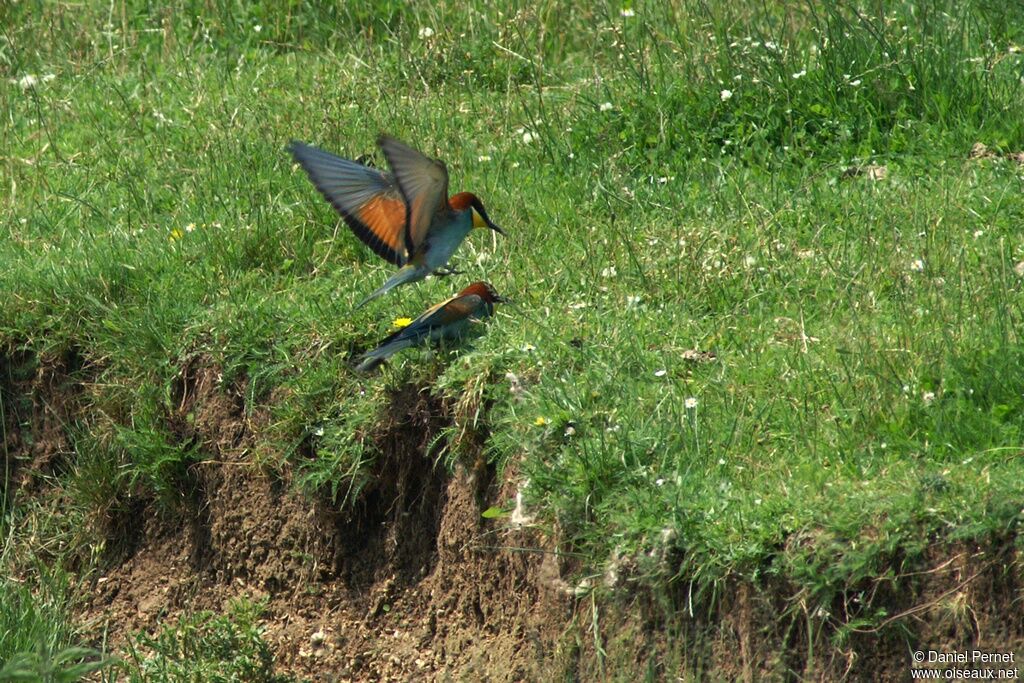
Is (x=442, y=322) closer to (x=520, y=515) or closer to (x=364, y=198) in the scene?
(x=364, y=198)

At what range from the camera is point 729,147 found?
584 centimetres

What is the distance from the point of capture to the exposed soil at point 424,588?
3.44m

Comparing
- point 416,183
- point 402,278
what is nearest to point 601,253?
point 402,278

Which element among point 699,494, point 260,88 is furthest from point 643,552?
point 260,88

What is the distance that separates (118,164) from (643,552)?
3458mm

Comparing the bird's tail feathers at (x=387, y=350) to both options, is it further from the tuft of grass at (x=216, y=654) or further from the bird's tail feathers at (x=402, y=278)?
the tuft of grass at (x=216, y=654)

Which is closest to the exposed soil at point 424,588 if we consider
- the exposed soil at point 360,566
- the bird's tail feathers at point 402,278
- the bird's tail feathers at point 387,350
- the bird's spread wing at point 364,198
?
the exposed soil at point 360,566

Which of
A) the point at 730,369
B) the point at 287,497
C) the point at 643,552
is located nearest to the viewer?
the point at 643,552

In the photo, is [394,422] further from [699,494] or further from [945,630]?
[945,630]

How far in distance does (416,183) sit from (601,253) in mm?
883

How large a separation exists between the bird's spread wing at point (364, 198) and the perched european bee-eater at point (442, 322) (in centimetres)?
26

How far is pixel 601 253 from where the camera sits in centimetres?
505
